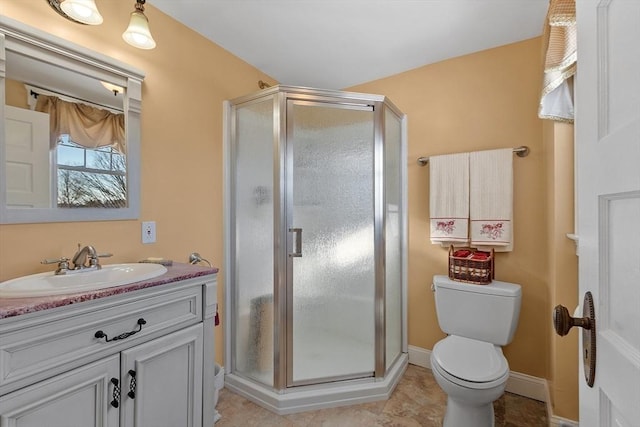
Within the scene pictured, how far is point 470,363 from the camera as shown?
1519mm

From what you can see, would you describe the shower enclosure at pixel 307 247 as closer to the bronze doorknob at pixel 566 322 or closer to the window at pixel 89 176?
the window at pixel 89 176

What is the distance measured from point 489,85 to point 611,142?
1878 mm

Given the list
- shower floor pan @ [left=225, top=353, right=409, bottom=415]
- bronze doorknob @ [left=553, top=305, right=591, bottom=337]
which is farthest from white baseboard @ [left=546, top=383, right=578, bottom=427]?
bronze doorknob @ [left=553, top=305, right=591, bottom=337]

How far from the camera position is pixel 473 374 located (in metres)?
1.42

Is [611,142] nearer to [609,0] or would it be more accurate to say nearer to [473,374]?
[609,0]

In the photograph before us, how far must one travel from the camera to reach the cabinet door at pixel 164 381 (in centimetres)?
106

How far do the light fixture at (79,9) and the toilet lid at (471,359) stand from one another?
225 cm

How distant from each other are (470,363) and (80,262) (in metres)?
1.93

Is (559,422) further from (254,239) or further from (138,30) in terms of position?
(138,30)

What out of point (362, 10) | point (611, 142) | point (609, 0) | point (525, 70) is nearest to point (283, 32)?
point (362, 10)

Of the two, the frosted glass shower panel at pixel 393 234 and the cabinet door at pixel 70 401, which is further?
the frosted glass shower panel at pixel 393 234

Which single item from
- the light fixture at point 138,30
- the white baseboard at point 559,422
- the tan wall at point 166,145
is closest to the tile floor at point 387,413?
the white baseboard at point 559,422

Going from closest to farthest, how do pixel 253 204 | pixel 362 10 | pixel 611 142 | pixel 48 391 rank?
pixel 611 142
pixel 48 391
pixel 362 10
pixel 253 204

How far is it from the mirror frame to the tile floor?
1.31 m
